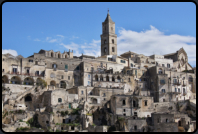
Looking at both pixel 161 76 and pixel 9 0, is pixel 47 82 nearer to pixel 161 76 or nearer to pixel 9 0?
pixel 161 76

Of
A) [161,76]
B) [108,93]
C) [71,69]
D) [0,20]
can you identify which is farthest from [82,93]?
[0,20]

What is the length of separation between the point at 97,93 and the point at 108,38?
22115 mm

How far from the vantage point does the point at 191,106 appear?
196 feet

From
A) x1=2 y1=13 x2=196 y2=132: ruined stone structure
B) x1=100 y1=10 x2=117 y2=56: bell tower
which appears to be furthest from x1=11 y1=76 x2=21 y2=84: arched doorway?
x1=100 y1=10 x2=117 y2=56: bell tower

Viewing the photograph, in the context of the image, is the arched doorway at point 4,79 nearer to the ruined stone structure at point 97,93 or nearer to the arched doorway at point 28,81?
the ruined stone structure at point 97,93

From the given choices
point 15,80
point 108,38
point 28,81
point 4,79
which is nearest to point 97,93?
point 28,81

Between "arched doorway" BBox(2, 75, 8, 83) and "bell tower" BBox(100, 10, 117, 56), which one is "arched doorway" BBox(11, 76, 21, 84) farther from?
"bell tower" BBox(100, 10, 117, 56)

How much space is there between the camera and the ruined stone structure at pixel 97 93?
4931 cm

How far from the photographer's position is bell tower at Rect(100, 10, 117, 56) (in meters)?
77.4

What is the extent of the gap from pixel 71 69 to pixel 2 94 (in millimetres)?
17274

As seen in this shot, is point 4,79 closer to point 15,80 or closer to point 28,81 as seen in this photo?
point 15,80

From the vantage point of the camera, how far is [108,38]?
254 feet

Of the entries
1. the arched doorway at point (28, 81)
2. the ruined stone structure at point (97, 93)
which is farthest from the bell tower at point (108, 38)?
the arched doorway at point (28, 81)

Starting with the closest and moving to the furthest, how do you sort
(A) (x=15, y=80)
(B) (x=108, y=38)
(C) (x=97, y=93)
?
(A) (x=15, y=80), (C) (x=97, y=93), (B) (x=108, y=38)
